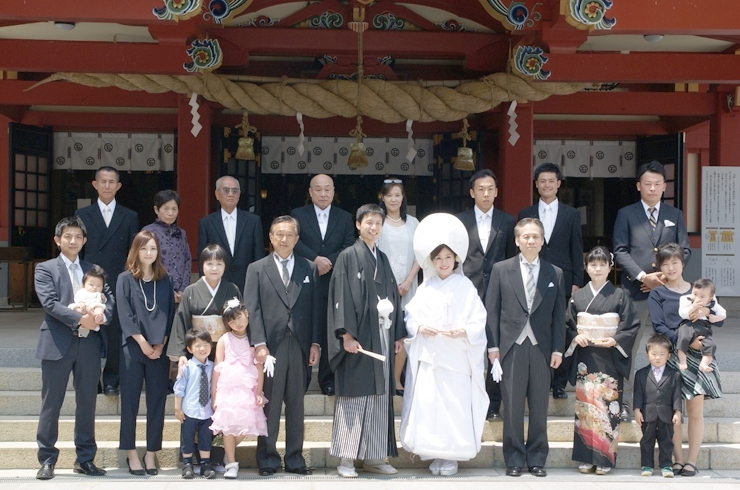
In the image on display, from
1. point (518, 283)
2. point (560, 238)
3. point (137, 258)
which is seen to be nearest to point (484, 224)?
point (560, 238)

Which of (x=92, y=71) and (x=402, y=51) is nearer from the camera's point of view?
(x=92, y=71)

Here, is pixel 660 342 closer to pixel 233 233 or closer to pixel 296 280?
pixel 296 280

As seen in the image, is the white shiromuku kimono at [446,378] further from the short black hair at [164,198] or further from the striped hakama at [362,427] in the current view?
the short black hair at [164,198]

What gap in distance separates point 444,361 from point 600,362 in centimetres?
97

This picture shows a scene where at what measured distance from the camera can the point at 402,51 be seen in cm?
836

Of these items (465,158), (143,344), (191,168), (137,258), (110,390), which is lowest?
(110,390)

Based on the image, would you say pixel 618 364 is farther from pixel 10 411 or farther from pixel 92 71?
pixel 92 71

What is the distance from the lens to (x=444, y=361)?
210 inches

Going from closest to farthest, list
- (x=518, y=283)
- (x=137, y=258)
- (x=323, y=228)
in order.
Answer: (x=137, y=258) < (x=518, y=283) < (x=323, y=228)

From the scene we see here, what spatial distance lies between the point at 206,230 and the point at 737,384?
3972mm

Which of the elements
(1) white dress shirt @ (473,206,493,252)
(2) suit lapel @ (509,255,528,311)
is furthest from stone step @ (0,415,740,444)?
(1) white dress shirt @ (473,206,493,252)

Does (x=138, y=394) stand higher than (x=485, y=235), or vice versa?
(x=485, y=235)

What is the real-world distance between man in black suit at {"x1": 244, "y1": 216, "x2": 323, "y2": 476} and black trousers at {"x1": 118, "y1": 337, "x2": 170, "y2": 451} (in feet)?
2.05

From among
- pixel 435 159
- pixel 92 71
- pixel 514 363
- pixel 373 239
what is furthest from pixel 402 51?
pixel 514 363
